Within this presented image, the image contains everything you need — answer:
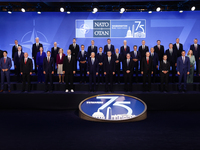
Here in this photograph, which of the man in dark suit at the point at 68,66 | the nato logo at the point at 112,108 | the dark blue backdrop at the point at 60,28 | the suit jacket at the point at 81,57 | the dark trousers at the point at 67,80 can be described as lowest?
the nato logo at the point at 112,108

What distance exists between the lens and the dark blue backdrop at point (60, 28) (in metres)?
9.84

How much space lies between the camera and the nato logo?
17.2ft

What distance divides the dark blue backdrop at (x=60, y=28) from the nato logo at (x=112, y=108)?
4.74m

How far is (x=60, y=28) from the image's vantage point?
1009 cm

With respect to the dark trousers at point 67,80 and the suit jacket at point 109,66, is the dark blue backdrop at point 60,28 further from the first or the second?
the dark trousers at point 67,80

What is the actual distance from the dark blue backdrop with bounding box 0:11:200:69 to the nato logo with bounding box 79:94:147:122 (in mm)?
4740

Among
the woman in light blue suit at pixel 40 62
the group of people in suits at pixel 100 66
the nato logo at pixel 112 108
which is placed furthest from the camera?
the woman in light blue suit at pixel 40 62

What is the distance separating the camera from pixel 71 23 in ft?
32.9

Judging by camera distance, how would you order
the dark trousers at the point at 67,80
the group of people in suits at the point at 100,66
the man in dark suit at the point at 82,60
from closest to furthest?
the group of people in suits at the point at 100,66, the dark trousers at the point at 67,80, the man in dark suit at the point at 82,60

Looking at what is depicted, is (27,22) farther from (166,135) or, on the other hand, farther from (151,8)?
(166,135)

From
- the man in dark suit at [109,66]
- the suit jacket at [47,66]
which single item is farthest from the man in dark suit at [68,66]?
the man in dark suit at [109,66]

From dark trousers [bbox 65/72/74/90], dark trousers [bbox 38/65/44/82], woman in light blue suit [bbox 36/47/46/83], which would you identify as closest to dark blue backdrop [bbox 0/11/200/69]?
woman in light blue suit [bbox 36/47/46/83]

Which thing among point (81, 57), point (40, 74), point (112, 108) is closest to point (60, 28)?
point (81, 57)

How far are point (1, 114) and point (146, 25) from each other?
8.14m
